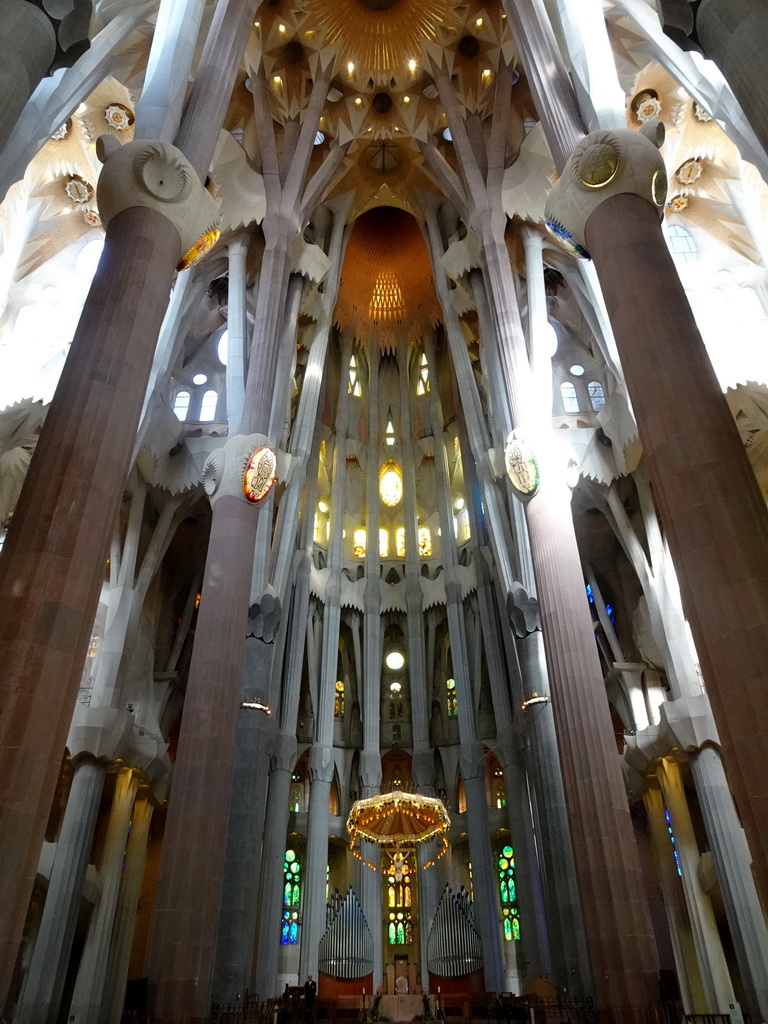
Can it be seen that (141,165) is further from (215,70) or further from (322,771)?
(322,771)

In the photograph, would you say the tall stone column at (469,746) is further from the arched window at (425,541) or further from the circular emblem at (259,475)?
the circular emblem at (259,475)

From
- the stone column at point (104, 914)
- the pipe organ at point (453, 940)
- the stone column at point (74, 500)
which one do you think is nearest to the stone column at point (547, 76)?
the stone column at point (74, 500)

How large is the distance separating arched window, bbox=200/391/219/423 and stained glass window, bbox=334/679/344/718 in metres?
9.68

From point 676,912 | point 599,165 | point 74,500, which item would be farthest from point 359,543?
point 74,500

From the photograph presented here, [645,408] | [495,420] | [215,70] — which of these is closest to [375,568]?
[495,420]

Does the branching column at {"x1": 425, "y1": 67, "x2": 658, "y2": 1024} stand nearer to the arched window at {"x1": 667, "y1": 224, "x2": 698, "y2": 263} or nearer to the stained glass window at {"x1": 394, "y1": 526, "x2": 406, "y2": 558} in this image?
the arched window at {"x1": 667, "y1": 224, "x2": 698, "y2": 263}

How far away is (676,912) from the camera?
719 inches

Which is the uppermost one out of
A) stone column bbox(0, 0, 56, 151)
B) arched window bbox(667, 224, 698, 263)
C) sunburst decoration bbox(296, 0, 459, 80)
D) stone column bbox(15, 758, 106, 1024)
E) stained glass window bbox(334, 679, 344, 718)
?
sunburst decoration bbox(296, 0, 459, 80)

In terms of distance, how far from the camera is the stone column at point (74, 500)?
234 inches

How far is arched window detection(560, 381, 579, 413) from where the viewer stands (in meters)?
22.9

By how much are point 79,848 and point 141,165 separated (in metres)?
12.3

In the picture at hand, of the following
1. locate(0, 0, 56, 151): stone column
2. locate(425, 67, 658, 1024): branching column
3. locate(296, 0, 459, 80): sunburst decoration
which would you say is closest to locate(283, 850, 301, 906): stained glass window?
locate(425, 67, 658, 1024): branching column

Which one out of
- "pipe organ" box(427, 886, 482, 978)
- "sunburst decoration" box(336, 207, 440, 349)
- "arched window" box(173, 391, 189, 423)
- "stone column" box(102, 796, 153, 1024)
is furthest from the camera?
"sunburst decoration" box(336, 207, 440, 349)

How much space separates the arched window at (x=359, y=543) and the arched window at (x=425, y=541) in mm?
2000
